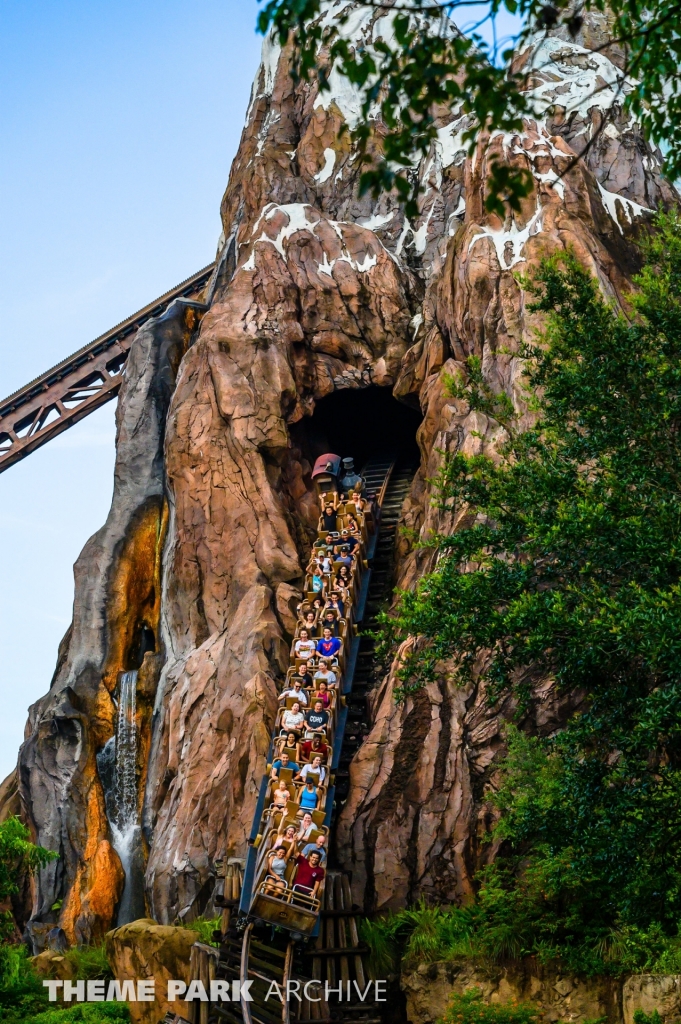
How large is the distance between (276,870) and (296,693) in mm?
4055

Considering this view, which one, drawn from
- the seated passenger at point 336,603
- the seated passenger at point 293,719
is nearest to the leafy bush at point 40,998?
the seated passenger at point 293,719

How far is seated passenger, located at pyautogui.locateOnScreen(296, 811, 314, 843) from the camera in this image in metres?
15.5

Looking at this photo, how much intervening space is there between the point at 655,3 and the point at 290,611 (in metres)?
15.4

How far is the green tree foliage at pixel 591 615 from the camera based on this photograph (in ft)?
35.6

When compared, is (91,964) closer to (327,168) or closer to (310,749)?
(310,749)

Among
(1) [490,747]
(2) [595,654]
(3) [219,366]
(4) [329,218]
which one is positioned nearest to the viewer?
(2) [595,654]

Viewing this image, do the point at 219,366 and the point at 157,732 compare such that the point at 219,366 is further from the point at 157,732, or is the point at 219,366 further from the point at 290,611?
the point at 157,732

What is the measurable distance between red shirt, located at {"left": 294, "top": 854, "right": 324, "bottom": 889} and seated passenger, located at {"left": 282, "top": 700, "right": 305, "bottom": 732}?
2887mm

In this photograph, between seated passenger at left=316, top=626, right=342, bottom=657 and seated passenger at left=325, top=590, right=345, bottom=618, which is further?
seated passenger at left=325, top=590, right=345, bottom=618

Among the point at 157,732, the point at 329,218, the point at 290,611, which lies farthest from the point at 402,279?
the point at 157,732

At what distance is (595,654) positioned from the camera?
11.1 metres

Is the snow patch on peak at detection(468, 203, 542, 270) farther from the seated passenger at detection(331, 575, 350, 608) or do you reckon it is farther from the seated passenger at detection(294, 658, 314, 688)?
the seated passenger at detection(294, 658, 314, 688)

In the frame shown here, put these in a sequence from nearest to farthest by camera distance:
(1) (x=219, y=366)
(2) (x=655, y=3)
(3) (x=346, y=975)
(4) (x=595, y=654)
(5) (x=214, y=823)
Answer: (2) (x=655, y=3) < (4) (x=595, y=654) < (3) (x=346, y=975) < (5) (x=214, y=823) < (1) (x=219, y=366)

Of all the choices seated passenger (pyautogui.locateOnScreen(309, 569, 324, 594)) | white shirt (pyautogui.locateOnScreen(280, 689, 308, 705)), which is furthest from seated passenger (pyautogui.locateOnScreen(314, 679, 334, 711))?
seated passenger (pyautogui.locateOnScreen(309, 569, 324, 594))
